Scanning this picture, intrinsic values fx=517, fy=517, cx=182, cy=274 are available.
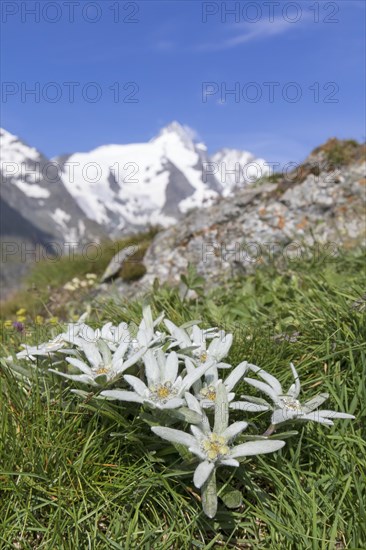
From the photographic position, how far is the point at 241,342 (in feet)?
11.8

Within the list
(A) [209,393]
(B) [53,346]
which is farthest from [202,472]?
(B) [53,346]

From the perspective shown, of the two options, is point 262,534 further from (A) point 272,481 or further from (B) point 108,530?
(B) point 108,530

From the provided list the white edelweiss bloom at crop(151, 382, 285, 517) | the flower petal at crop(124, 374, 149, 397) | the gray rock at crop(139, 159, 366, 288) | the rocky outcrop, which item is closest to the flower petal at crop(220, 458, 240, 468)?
the white edelweiss bloom at crop(151, 382, 285, 517)

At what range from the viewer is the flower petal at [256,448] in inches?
92.1

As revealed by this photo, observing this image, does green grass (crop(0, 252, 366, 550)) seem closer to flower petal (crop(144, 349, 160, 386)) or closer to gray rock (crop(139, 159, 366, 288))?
flower petal (crop(144, 349, 160, 386))

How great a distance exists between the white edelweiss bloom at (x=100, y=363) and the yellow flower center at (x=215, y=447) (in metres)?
0.58

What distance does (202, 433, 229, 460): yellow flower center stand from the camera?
2.33m

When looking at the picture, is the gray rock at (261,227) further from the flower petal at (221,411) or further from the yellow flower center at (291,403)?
the flower petal at (221,411)

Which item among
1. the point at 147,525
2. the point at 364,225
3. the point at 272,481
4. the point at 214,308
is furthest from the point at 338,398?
the point at 364,225

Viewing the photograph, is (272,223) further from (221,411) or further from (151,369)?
(221,411)

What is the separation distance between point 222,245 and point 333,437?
24.0 feet

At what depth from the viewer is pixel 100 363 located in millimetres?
2879

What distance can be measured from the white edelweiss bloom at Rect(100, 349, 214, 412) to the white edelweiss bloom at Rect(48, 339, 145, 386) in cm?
8

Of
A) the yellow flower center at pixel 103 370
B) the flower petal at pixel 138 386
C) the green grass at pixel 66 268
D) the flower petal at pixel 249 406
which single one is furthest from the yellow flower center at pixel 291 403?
the green grass at pixel 66 268
